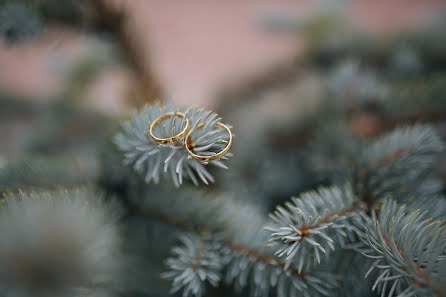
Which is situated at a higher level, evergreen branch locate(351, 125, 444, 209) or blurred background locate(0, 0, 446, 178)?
blurred background locate(0, 0, 446, 178)

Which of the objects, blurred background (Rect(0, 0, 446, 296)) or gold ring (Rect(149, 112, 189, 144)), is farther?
blurred background (Rect(0, 0, 446, 296))

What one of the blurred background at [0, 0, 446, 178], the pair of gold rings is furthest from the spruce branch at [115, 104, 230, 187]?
the blurred background at [0, 0, 446, 178]

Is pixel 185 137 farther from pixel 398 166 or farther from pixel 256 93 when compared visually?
pixel 256 93

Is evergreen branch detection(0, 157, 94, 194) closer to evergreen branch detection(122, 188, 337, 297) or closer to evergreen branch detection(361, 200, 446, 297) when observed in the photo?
evergreen branch detection(122, 188, 337, 297)

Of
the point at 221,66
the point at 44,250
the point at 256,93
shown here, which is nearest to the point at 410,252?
the point at 44,250

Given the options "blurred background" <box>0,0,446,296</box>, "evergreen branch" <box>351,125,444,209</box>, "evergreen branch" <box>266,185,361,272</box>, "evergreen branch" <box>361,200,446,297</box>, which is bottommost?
"evergreen branch" <box>361,200,446,297</box>
